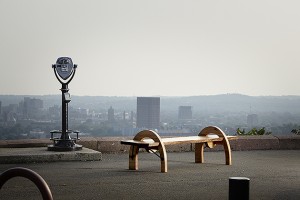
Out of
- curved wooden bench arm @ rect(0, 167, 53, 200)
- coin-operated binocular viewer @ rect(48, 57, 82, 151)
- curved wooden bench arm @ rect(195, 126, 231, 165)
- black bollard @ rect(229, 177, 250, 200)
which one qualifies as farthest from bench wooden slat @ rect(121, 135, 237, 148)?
curved wooden bench arm @ rect(0, 167, 53, 200)

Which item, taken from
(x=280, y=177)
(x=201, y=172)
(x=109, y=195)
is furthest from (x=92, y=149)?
(x=109, y=195)

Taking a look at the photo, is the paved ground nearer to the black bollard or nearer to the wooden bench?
the wooden bench

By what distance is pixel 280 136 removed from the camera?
15688mm

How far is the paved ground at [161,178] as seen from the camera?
8562 mm

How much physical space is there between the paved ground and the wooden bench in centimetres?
19

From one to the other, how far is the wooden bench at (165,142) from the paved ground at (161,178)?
0.62ft

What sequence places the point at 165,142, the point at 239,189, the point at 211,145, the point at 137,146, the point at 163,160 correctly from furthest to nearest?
the point at 211,145 < the point at 137,146 < the point at 165,142 < the point at 163,160 < the point at 239,189

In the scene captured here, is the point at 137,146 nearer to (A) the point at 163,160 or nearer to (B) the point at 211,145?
(A) the point at 163,160

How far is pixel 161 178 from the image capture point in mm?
10172

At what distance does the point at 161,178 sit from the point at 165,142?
3.67ft

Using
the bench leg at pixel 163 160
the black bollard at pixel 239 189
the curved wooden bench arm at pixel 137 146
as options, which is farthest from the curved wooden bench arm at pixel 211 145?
the black bollard at pixel 239 189

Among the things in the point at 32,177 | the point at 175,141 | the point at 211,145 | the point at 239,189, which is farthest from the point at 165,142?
the point at 32,177

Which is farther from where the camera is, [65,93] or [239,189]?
[65,93]

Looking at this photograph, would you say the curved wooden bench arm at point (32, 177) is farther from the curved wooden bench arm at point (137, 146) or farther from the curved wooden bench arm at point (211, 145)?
the curved wooden bench arm at point (211, 145)
